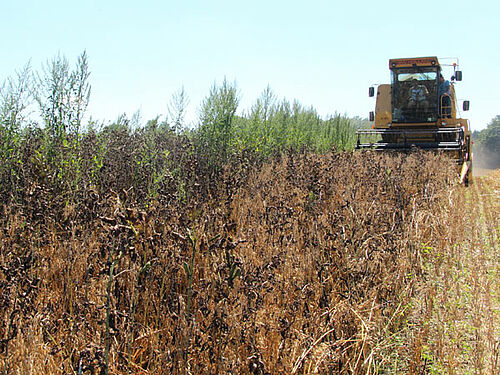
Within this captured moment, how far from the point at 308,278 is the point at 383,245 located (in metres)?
0.94

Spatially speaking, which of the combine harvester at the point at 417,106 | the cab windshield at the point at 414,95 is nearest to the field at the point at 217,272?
the combine harvester at the point at 417,106

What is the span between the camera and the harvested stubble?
7.91ft

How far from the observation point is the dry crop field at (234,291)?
2.46 meters

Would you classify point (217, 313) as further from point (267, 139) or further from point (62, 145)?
point (267, 139)

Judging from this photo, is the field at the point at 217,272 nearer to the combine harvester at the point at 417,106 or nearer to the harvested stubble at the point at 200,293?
the harvested stubble at the point at 200,293

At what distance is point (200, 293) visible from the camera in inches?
110

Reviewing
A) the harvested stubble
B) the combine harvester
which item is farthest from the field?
the combine harvester

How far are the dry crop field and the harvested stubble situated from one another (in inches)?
0.6

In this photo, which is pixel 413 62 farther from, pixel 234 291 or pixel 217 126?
pixel 234 291

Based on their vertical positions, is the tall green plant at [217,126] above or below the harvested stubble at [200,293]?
above

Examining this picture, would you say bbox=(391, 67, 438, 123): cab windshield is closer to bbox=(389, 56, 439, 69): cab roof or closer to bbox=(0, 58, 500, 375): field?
bbox=(389, 56, 439, 69): cab roof

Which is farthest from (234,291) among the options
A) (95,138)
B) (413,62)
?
(413,62)

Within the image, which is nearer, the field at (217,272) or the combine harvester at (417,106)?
the field at (217,272)

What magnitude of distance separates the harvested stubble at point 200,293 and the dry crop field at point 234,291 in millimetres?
16
